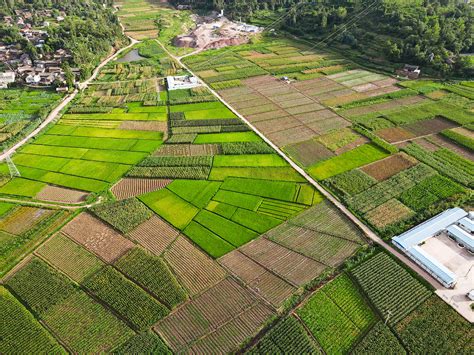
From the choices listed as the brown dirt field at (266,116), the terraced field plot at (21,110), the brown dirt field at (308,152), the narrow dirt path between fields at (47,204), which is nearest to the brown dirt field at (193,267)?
the narrow dirt path between fields at (47,204)

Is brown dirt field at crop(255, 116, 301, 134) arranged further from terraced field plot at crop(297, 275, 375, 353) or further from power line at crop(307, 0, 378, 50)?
power line at crop(307, 0, 378, 50)

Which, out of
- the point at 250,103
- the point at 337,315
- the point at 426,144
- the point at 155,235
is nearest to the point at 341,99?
the point at 250,103

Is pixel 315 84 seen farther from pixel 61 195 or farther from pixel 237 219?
pixel 61 195

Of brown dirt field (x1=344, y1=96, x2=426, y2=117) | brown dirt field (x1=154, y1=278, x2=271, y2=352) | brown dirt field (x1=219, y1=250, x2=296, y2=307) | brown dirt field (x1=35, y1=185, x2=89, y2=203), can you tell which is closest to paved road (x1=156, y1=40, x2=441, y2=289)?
brown dirt field (x1=219, y1=250, x2=296, y2=307)

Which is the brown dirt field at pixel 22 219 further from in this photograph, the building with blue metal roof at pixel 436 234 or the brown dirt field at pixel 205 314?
the building with blue metal roof at pixel 436 234

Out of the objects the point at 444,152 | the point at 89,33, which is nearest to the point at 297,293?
the point at 444,152

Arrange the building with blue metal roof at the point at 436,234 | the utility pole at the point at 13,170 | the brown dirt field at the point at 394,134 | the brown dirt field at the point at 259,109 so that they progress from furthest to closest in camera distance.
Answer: the brown dirt field at the point at 259,109
the brown dirt field at the point at 394,134
the utility pole at the point at 13,170
the building with blue metal roof at the point at 436,234
